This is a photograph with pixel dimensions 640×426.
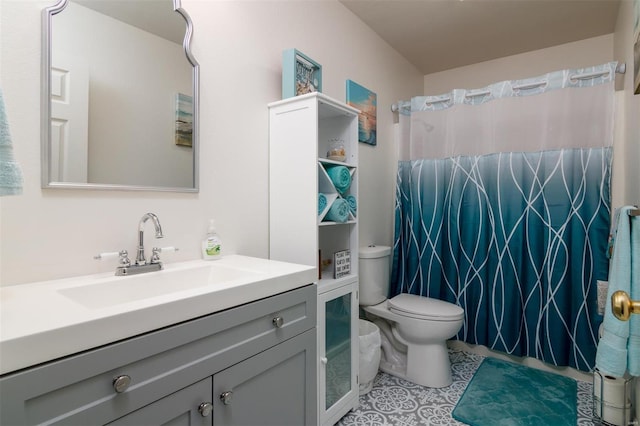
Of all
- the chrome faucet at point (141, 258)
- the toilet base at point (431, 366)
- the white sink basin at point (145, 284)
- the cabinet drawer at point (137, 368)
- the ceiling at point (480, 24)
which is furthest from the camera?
the ceiling at point (480, 24)

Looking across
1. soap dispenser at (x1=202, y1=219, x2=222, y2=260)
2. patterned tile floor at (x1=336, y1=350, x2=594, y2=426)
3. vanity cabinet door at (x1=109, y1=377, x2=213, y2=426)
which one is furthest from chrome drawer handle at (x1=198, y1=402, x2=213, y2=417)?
patterned tile floor at (x1=336, y1=350, x2=594, y2=426)

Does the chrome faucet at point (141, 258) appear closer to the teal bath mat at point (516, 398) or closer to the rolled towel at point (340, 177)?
the rolled towel at point (340, 177)

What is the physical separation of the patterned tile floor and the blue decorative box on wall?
68.3 inches

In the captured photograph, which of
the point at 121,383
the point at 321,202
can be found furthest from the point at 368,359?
the point at 121,383

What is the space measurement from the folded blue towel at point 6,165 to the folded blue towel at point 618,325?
6.37 ft

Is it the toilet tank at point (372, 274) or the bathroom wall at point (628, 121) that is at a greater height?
the bathroom wall at point (628, 121)

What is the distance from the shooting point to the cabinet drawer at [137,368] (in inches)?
23.9

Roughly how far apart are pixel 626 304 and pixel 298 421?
3.40ft

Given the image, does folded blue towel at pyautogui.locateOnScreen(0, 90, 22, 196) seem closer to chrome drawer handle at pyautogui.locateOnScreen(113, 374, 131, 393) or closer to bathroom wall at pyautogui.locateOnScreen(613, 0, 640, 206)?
chrome drawer handle at pyautogui.locateOnScreen(113, 374, 131, 393)

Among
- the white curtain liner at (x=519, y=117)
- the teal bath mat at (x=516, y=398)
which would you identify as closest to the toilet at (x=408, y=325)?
the teal bath mat at (x=516, y=398)

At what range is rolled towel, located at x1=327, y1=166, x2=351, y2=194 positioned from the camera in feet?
5.69

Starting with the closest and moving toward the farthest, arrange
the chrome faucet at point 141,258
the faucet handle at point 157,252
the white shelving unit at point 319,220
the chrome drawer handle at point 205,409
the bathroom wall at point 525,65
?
the chrome drawer handle at point 205,409 < the chrome faucet at point 141,258 < the faucet handle at point 157,252 < the white shelving unit at point 319,220 < the bathroom wall at point 525,65

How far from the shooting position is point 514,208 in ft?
7.47

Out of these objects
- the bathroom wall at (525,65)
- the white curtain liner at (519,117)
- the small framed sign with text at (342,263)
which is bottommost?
the small framed sign with text at (342,263)
